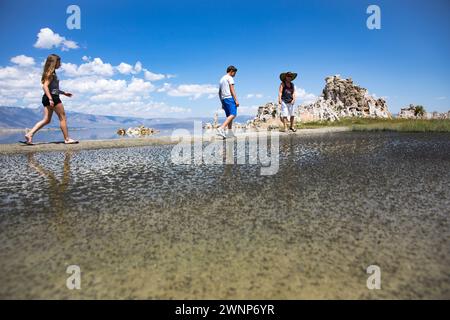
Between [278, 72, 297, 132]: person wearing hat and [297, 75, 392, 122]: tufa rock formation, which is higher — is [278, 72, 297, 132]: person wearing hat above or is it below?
below

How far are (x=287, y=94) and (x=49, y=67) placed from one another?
890 centimetres

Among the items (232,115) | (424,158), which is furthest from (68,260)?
(232,115)

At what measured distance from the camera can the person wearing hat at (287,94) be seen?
13086mm

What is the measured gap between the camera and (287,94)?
526 inches

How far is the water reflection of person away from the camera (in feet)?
8.77

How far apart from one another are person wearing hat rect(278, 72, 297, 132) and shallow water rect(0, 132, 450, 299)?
8954 mm

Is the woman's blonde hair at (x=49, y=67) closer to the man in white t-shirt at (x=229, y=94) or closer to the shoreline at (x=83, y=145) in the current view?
the shoreline at (x=83, y=145)

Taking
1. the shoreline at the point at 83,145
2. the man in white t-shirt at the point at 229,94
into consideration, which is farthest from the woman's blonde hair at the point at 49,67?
the man in white t-shirt at the point at 229,94

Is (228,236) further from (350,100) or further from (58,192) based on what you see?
(350,100)

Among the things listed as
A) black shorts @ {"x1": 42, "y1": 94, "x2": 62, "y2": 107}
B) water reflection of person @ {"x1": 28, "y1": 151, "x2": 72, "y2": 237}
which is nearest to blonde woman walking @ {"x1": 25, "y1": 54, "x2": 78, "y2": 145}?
black shorts @ {"x1": 42, "y1": 94, "x2": 62, "y2": 107}

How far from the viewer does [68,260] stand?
197 cm

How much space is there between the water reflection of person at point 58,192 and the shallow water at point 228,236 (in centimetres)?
3

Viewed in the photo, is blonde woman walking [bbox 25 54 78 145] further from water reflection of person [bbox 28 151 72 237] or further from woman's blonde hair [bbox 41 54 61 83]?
water reflection of person [bbox 28 151 72 237]
